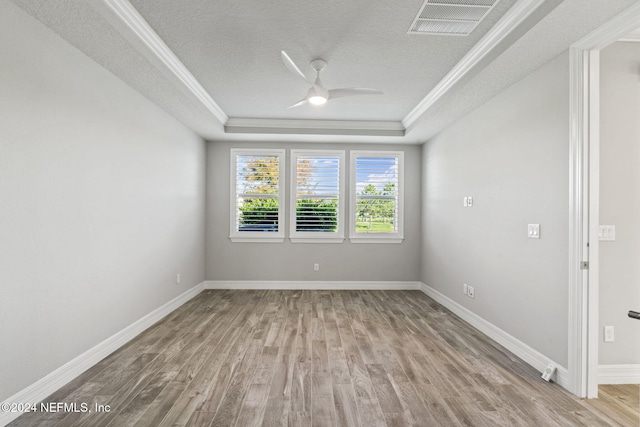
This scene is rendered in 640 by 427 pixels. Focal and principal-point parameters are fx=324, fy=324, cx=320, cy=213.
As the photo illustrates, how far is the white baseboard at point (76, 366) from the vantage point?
2028mm

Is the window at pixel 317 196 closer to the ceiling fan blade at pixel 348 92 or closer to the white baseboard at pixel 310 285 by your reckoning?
the white baseboard at pixel 310 285

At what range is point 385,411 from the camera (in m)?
2.07

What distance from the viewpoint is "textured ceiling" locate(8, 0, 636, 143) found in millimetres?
2176

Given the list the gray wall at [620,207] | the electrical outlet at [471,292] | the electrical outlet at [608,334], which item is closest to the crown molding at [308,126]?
the electrical outlet at [471,292]

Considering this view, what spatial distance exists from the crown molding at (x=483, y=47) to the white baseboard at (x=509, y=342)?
8.29ft

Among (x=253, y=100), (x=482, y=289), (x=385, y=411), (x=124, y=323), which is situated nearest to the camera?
(x=385, y=411)

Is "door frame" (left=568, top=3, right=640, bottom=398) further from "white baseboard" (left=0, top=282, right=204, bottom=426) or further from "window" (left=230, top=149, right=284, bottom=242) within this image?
"window" (left=230, top=149, right=284, bottom=242)

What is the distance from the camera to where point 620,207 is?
2393mm

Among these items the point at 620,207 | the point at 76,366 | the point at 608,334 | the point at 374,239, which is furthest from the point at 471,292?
the point at 76,366

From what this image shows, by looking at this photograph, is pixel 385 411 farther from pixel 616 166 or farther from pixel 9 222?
pixel 9 222

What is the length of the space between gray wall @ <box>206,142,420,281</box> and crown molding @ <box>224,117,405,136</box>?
531 millimetres

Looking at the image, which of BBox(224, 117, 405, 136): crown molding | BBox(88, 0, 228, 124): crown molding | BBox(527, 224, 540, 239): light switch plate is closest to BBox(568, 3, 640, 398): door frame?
A: BBox(527, 224, 540, 239): light switch plate

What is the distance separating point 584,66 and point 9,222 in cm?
390

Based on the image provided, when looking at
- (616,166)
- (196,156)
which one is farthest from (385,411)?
(196,156)
